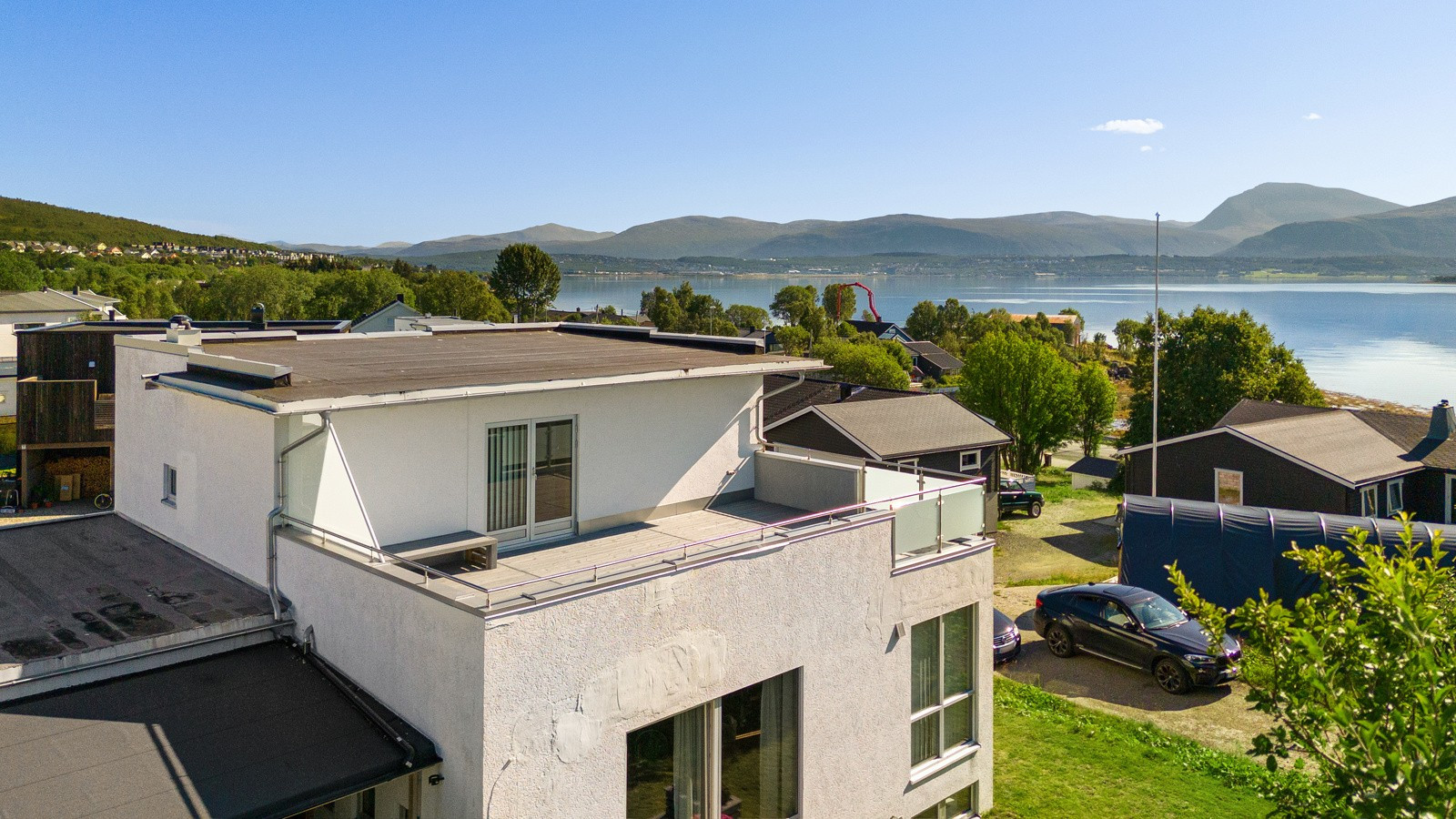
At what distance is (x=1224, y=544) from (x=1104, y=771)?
39.1ft

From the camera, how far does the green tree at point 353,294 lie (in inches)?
3597

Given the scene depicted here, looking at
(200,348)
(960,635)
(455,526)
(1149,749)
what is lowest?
(1149,749)

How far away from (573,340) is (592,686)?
7.51 metres

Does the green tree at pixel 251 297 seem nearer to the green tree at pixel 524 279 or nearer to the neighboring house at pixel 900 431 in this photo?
the green tree at pixel 524 279

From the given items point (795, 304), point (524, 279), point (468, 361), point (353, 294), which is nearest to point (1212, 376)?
point (468, 361)

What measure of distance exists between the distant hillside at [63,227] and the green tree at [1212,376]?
570ft

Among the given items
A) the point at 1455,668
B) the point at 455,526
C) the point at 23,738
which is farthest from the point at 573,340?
the point at 1455,668

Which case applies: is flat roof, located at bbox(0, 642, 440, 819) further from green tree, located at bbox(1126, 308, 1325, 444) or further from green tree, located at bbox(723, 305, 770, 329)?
green tree, located at bbox(723, 305, 770, 329)

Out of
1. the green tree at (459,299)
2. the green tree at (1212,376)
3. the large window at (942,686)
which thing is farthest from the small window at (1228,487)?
the green tree at (459,299)

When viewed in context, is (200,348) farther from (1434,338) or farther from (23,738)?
(1434,338)

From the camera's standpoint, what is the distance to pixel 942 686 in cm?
1062

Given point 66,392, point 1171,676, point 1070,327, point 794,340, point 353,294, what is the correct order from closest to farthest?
point 66,392 < point 1171,676 < point 794,340 < point 353,294 < point 1070,327

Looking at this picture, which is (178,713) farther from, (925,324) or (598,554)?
(925,324)

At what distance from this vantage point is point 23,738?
6.46 m
